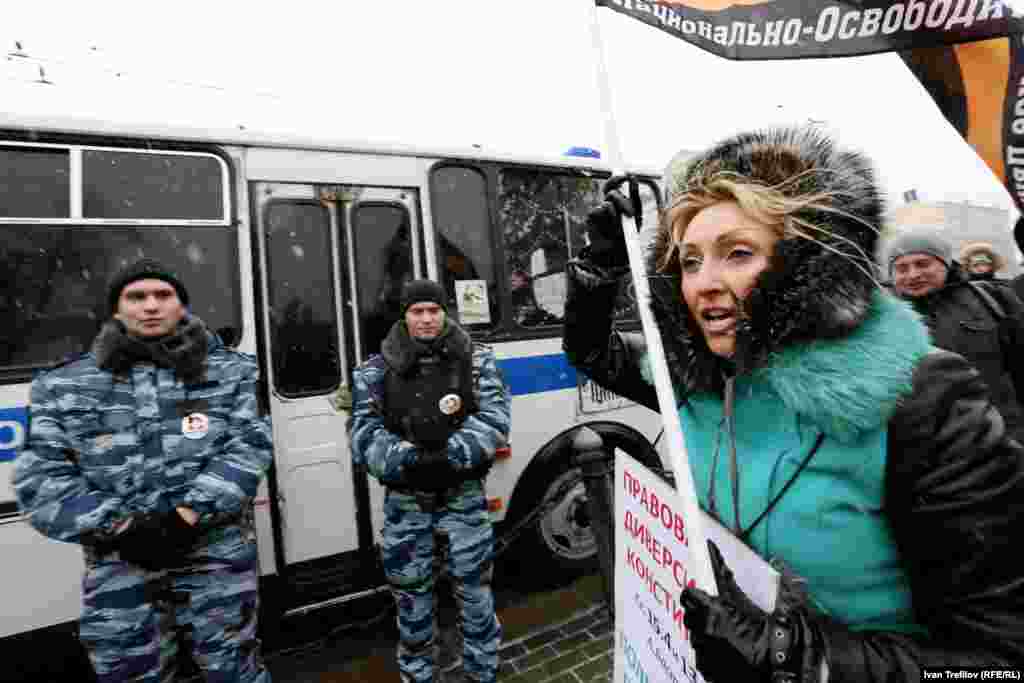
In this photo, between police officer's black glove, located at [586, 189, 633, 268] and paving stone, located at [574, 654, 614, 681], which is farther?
paving stone, located at [574, 654, 614, 681]

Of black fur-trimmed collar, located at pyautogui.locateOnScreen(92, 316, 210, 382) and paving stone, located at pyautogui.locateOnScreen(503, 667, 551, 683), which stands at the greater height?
black fur-trimmed collar, located at pyautogui.locateOnScreen(92, 316, 210, 382)

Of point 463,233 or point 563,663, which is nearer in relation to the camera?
point 563,663

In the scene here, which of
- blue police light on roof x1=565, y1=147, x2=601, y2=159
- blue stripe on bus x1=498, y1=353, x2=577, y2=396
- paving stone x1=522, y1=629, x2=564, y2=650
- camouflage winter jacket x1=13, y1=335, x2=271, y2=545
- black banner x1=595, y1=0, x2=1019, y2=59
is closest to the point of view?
black banner x1=595, y1=0, x2=1019, y2=59

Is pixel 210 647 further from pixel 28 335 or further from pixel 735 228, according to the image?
pixel 735 228

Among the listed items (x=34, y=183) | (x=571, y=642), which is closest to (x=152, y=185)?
(x=34, y=183)

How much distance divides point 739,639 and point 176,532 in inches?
82.3

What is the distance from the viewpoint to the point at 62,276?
108 inches

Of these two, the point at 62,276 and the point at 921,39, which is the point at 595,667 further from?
the point at 62,276

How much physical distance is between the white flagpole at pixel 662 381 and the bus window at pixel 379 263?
244 centimetres

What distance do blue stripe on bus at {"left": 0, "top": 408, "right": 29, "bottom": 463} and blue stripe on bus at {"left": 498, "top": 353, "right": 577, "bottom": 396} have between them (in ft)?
8.57

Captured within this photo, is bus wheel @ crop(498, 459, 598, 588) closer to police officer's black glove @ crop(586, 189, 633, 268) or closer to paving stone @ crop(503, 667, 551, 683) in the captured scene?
paving stone @ crop(503, 667, 551, 683)

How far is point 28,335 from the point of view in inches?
106

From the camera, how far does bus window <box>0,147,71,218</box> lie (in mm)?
2645

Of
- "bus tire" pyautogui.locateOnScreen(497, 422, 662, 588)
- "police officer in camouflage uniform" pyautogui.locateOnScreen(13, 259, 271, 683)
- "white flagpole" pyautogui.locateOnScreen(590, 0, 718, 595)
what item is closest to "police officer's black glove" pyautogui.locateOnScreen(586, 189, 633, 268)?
"white flagpole" pyautogui.locateOnScreen(590, 0, 718, 595)
